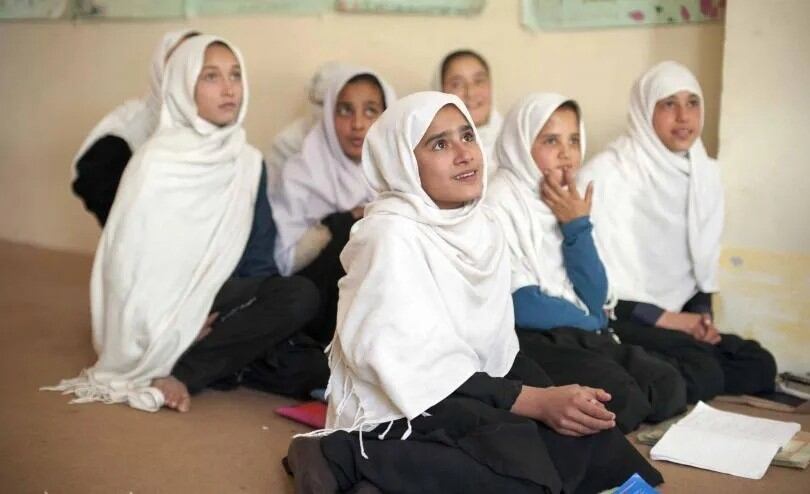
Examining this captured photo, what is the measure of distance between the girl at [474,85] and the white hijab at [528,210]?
481 mm

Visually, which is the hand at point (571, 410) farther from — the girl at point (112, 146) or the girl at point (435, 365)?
the girl at point (112, 146)

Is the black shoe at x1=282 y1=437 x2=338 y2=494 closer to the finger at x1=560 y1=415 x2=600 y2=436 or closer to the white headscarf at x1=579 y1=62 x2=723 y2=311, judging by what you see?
the finger at x1=560 y1=415 x2=600 y2=436

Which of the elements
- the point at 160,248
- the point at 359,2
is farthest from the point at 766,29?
the point at 160,248

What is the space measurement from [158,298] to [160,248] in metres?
0.13

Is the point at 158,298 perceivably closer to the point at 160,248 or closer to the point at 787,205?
the point at 160,248

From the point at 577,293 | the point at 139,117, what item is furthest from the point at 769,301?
the point at 139,117

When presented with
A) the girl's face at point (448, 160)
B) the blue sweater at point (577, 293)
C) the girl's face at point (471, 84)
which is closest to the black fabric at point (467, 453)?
the girl's face at point (448, 160)

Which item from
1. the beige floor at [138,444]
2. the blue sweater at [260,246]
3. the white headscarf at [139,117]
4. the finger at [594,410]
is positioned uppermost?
the white headscarf at [139,117]

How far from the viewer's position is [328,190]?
9.74 ft

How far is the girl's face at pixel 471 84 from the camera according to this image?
3.15 m

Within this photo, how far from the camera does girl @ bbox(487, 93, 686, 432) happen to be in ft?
7.93

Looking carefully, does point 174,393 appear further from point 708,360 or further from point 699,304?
point 699,304

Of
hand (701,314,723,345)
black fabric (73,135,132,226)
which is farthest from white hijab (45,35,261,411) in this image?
hand (701,314,723,345)

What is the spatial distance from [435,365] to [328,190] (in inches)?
48.1
